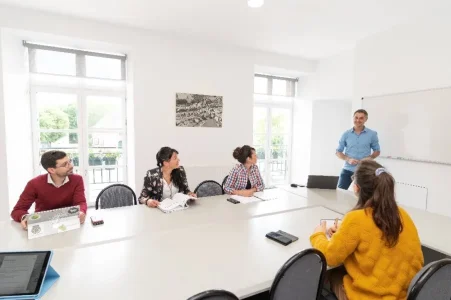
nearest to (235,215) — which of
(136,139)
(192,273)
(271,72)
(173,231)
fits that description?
(173,231)

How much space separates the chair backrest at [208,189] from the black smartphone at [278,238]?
1.31 meters

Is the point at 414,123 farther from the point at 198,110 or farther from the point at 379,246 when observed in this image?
the point at 198,110

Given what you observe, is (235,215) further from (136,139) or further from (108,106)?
(108,106)

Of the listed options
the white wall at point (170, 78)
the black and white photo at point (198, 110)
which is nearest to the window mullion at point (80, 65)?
the white wall at point (170, 78)

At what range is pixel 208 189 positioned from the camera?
2.98 m

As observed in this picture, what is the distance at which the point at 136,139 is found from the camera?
408 centimetres

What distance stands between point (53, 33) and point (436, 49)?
4.98 meters

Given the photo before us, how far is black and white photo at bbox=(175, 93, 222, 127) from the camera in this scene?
4.36m

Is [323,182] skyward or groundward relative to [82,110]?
groundward

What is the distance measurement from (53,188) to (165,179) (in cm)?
96

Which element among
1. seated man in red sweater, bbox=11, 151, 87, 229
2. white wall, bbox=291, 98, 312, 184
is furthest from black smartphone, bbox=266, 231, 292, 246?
white wall, bbox=291, 98, 312, 184

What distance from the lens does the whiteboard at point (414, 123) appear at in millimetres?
3131

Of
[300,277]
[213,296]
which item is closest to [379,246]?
[300,277]

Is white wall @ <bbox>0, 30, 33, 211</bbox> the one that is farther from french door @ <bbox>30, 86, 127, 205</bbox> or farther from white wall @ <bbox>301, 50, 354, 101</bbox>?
white wall @ <bbox>301, 50, 354, 101</bbox>
